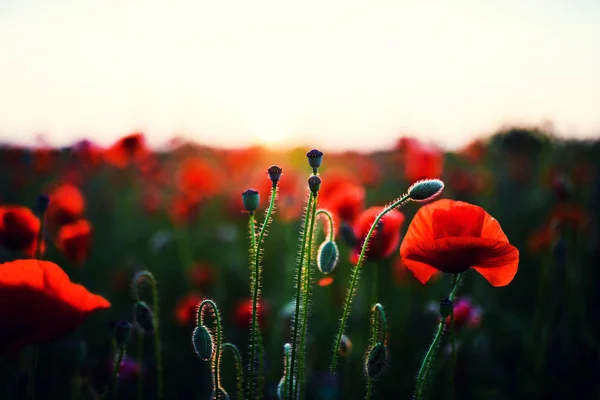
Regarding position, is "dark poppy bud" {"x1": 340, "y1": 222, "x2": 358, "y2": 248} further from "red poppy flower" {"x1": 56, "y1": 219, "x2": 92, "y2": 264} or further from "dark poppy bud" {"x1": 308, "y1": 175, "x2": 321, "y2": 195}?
"red poppy flower" {"x1": 56, "y1": 219, "x2": 92, "y2": 264}

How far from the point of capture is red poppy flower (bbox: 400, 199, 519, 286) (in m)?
1.38

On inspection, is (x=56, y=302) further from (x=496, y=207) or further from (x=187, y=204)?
(x=496, y=207)

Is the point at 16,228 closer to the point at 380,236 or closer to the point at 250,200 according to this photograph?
the point at 250,200

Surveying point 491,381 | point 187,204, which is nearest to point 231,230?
point 187,204

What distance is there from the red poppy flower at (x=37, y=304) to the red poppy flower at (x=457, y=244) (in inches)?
36.0

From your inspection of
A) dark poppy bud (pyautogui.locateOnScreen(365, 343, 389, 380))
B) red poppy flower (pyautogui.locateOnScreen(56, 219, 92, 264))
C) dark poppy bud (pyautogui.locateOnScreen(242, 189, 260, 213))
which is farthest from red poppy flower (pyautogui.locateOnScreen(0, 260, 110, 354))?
red poppy flower (pyautogui.locateOnScreen(56, 219, 92, 264))

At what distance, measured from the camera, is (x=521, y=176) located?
7680 millimetres

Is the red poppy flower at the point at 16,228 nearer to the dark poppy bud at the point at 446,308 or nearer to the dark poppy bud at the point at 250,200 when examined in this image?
the dark poppy bud at the point at 250,200

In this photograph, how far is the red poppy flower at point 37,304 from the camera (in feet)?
4.53

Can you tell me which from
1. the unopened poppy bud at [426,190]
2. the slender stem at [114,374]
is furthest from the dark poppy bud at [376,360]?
the slender stem at [114,374]

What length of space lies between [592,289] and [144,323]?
358 centimetres

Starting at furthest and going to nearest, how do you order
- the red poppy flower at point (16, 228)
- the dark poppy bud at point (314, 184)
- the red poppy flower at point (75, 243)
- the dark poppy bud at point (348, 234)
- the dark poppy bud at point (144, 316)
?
the red poppy flower at point (75, 243) → the dark poppy bud at point (348, 234) → the red poppy flower at point (16, 228) → the dark poppy bud at point (144, 316) → the dark poppy bud at point (314, 184)

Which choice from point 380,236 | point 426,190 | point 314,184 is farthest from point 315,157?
point 380,236

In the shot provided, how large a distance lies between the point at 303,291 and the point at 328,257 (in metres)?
0.20
